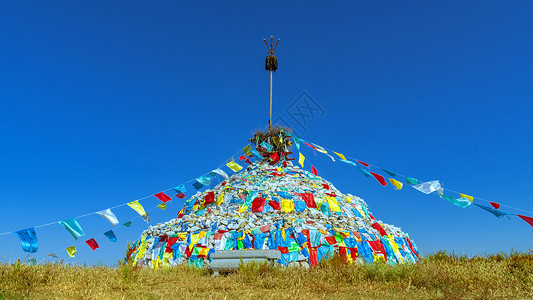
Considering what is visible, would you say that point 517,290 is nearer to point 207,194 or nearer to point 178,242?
point 178,242

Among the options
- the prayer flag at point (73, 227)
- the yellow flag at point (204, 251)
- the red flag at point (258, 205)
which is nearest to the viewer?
the prayer flag at point (73, 227)

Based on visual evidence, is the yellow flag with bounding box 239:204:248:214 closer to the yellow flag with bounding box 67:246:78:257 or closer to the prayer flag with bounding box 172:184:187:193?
the prayer flag with bounding box 172:184:187:193

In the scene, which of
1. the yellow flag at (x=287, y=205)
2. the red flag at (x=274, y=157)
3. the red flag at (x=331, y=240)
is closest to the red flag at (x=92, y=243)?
the yellow flag at (x=287, y=205)

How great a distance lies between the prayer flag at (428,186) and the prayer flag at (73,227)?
11.7 meters

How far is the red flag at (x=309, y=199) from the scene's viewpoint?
16.2 metres

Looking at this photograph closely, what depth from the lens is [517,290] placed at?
301 inches

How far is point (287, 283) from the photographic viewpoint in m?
8.56

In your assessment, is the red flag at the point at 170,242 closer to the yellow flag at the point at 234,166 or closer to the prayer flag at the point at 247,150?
the yellow flag at the point at 234,166

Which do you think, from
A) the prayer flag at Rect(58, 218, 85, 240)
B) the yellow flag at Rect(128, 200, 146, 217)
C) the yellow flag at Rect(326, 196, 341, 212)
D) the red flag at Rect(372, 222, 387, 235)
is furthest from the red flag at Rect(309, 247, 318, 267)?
the prayer flag at Rect(58, 218, 85, 240)

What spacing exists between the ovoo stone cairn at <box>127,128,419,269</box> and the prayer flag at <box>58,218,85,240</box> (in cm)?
460

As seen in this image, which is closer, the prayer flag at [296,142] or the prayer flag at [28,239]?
the prayer flag at [28,239]

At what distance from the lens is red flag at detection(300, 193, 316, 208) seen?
16156mm

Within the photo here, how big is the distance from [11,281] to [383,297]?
8704 mm

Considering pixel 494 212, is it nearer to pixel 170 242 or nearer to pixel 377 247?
pixel 377 247
